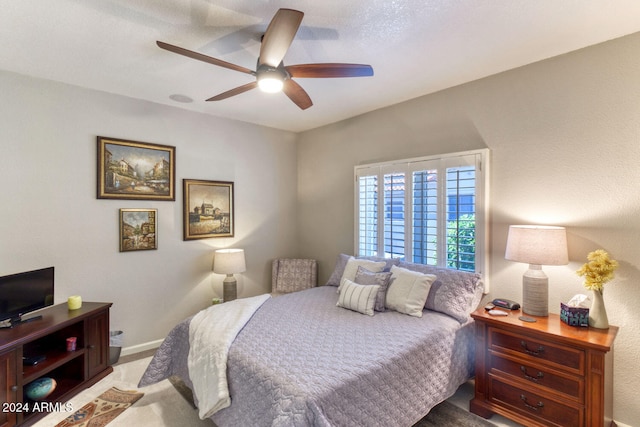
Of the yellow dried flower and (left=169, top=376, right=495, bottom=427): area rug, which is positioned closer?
the yellow dried flower

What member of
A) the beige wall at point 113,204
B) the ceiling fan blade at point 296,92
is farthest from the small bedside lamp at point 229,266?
the ceiling fan blade at point 296,92

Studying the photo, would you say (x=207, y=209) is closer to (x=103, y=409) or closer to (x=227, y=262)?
(x=227, y=262)

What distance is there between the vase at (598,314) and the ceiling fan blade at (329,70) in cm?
207

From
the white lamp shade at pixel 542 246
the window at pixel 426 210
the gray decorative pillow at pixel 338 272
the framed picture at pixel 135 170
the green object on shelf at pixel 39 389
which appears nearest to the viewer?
the white lamp shade at pixel 542 246

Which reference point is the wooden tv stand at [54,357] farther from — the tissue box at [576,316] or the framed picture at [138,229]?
the tissue box at [576,316]

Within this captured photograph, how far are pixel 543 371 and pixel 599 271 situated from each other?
74 centimetres

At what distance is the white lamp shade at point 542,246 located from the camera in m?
2.11

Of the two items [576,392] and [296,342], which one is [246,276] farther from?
[576,392]

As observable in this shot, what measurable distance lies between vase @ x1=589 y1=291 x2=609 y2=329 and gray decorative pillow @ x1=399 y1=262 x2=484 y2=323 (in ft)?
2.36

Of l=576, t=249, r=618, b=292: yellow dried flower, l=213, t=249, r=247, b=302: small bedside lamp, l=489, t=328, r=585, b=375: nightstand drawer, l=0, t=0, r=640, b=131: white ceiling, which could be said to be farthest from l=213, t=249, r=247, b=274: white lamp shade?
l=576, t=249, r=618, b=292: yellow dried flower

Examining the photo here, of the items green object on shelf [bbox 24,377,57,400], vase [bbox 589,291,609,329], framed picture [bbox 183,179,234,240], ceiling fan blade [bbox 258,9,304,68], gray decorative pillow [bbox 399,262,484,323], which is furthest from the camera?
framed picture [bbox 183,179,234,240]

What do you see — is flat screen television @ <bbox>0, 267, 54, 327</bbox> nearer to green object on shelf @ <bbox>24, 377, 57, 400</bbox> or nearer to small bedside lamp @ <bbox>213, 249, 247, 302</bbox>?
green object on shelf @ <bbox>24, 377, 57, 400</bbox>

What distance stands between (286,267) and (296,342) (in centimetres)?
221

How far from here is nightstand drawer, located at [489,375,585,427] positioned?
1.89 metres
